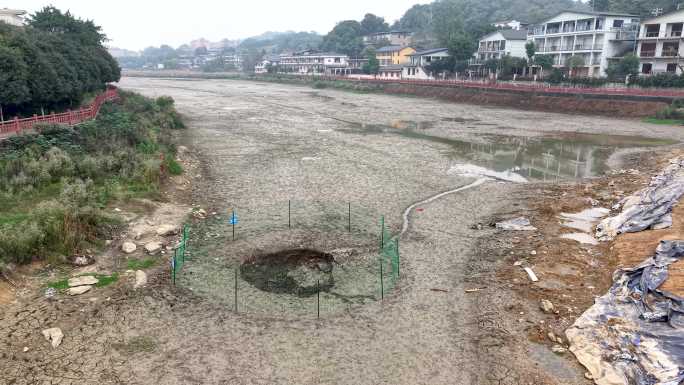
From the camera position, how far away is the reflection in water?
27.6 metres

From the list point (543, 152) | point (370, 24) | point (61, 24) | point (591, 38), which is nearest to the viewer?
point (543, 152)

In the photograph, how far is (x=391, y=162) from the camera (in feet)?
94.6

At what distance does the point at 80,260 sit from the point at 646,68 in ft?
212

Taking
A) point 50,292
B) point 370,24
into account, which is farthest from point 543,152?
point 370,24

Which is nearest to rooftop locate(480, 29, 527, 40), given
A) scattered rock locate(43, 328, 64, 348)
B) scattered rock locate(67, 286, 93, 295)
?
scattered rock locate(67, 286, 93, 295)

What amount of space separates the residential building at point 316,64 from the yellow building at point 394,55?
12.6 metres

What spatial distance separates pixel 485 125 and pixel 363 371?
39.6m

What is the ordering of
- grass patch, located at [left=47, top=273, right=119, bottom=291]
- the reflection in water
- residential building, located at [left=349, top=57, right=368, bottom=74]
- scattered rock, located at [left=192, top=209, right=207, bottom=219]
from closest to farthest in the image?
grass patch, located at [left=47, top=273, right=119, bottom=291] < scattered rock, located at [left=192, top=209, right=207, bottom=219] < the reflection in water < residential building, located at [left=349, top=57, right=368, bottom=74]

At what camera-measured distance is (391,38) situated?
130625 mm

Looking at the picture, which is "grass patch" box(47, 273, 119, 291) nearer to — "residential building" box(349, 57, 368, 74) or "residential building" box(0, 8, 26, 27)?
"residential building" box(0, 8, 26, 27)

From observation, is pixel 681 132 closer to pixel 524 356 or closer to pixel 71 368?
pixel 524 356

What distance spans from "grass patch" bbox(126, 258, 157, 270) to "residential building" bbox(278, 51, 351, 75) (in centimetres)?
11243

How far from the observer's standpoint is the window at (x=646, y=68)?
57.1 m

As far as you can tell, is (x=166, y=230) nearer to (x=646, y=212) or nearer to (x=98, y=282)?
(x=98, y=282)
